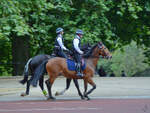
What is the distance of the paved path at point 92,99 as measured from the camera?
1233 centimetres

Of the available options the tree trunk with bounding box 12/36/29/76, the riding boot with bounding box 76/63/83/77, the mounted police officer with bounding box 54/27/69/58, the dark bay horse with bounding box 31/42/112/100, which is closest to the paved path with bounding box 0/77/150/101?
the dark bay horse with bounding box 31/42/112/100

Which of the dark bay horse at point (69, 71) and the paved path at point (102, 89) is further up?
the dark bay horse at point (69, 71)

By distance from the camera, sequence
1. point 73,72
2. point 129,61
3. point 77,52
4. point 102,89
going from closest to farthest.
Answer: point 77,52
point 73,72
point 102,89
point 129,61

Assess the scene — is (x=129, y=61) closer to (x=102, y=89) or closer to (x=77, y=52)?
(x=102, y=89)

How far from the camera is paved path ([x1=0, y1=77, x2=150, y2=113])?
12328mm

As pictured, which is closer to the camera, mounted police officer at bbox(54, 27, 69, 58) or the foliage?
mounted police officer at bbox(54, 27, 69, 58)

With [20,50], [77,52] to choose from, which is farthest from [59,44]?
[20,50]

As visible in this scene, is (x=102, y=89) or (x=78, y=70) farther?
(x=102, y=89)

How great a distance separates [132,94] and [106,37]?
21.5 feet

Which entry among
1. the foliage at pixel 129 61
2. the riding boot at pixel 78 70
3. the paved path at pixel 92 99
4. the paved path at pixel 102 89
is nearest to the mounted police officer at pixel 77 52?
the riding boot at pixel 78 70

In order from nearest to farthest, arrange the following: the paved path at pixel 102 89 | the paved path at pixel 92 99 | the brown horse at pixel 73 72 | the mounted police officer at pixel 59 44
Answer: the paved path at pixel 92 99 → the brown horse at pixel 73 72 → the mounted police officer at pixel 59 44 → the paved path at pixel 102 89

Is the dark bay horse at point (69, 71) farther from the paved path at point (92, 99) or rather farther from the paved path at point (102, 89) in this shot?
the paved path at point (102, 89)

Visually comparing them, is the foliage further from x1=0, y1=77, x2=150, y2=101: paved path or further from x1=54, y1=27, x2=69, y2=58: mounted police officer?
x1=54, y1=27, x2=69, y2=58: mounted police officer

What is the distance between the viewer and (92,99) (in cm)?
1570
